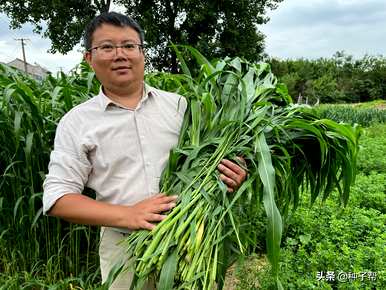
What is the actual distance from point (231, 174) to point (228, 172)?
0.04ft

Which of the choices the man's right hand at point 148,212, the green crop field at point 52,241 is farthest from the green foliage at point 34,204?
the man's right hand at point 148,212

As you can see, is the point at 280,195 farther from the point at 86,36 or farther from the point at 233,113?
the point at 86,36

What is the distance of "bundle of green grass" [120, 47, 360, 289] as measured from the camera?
1124mm

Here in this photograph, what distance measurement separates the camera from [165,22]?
48.2 ft

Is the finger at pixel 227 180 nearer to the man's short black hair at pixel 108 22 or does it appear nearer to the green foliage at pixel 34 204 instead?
the man's short black hair at pixel 108 22

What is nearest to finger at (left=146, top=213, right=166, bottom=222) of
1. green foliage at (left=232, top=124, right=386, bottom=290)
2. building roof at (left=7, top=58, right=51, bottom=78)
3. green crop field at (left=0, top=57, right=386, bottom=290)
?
green foliage at (left=232, top=124, right=386, bottom=290)

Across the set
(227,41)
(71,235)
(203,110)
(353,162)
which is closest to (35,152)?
(71,235)

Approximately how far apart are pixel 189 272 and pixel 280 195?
0.52m

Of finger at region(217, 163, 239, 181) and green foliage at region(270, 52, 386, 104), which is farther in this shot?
green foliage at region(270, 52, 386, 104)

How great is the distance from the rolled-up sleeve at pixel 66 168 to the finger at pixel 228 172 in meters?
0.41

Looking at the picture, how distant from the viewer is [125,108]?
4.43 ft

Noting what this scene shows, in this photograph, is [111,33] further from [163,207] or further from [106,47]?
[163,207]

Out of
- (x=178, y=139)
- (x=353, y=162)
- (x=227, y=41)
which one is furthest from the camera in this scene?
(x=227, y=41)

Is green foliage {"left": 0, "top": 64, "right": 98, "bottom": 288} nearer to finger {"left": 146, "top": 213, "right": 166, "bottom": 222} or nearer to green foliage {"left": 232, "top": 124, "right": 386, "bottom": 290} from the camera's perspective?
green foliage {"left": 232, "top": 124, "right": 386, "bottom": 290}
